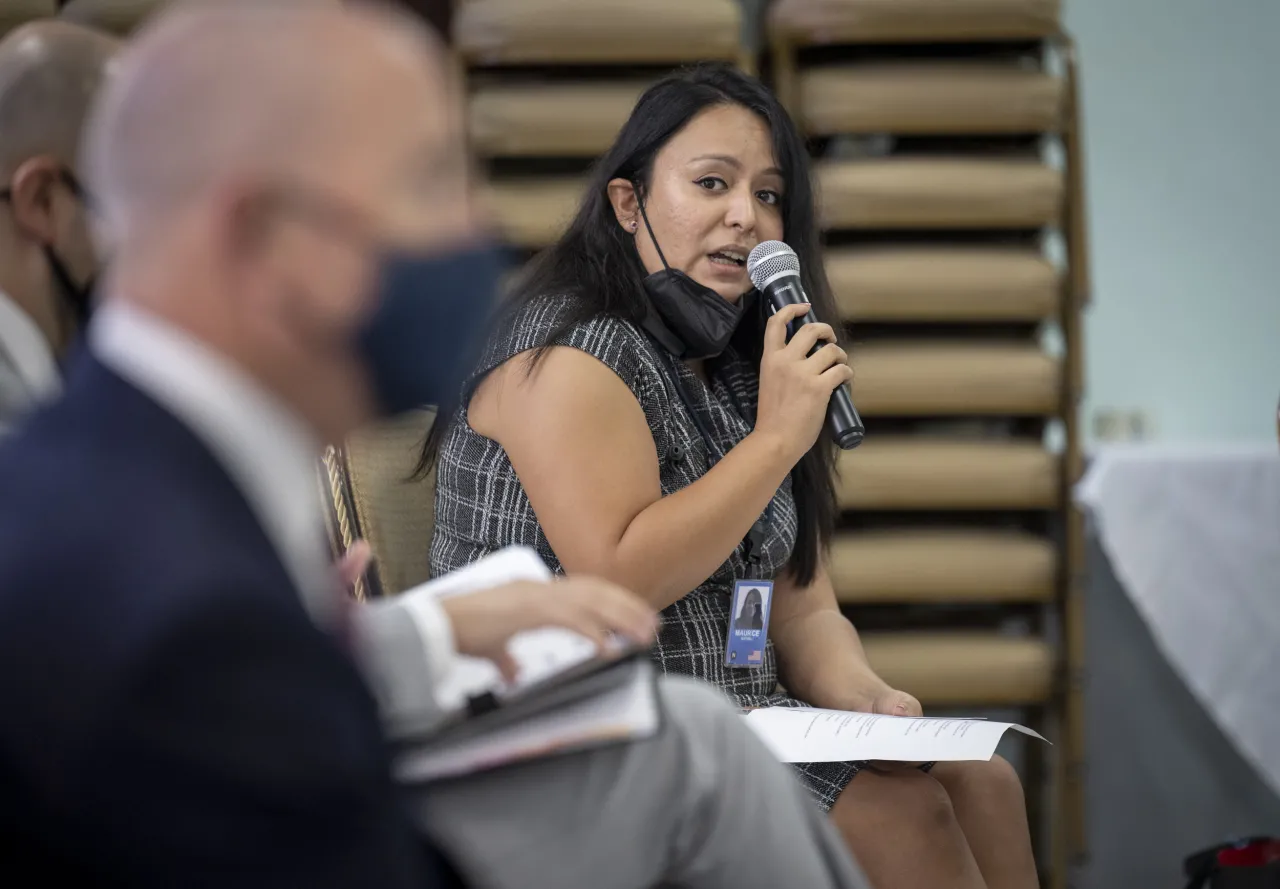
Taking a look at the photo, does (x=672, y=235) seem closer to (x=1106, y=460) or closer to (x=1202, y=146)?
(x=1106, y=460)

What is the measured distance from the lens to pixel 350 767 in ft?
1.95

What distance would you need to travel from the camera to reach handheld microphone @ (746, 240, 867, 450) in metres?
1.53

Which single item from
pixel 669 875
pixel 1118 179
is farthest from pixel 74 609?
pixel 1118 179

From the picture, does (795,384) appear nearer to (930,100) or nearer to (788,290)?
(788,290)

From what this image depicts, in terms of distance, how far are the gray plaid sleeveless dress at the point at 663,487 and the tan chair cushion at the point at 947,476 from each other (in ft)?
4.50

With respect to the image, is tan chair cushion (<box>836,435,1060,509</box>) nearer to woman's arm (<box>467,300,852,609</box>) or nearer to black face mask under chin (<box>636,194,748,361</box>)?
black face mask under chin (<box>636,194,748,361</box>)

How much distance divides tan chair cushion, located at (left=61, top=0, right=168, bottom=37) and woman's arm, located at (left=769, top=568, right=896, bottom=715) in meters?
1.87

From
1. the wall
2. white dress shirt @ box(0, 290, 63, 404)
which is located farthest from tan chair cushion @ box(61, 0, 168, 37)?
the wall

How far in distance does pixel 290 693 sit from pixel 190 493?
100 mm

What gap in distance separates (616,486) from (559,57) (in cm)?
174

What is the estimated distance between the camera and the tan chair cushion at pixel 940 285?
305cm

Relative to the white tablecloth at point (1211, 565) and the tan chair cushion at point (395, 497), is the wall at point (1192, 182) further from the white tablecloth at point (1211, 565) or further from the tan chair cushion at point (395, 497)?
the tan chair cushion at point (395, 497)

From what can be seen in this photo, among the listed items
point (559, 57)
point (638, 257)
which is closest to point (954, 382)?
point (559, 57)

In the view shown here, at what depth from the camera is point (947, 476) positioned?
3070 millimetres
